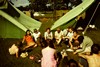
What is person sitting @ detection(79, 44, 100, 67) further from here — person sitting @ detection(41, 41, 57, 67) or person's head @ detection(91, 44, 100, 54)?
person sitting @ detection(41, 41, 57, 67)

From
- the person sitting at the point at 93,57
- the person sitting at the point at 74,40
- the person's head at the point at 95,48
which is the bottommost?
the person sitting at the point at 74,40

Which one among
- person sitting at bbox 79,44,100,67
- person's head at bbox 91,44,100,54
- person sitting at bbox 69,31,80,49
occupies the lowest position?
person sitting at bbox 69,31,80,49

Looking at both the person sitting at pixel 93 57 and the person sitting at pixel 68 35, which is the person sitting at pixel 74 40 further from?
the person sitting at pixel 93 57

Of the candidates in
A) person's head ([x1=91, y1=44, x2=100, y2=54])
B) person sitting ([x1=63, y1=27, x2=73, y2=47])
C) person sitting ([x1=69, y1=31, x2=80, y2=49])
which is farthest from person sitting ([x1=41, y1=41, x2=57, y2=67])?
person sitting ([x1=63, y1=27, x2=73, y2=47])

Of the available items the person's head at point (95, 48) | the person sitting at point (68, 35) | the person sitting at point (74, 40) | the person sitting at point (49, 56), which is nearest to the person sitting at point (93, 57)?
the person's head at point (95, 48)

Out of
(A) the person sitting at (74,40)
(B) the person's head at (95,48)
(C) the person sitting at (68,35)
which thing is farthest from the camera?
(C) the person sitting at (68,35)

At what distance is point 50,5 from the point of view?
123ft

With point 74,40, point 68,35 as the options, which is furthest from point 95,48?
point 68,35

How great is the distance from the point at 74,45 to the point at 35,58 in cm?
192

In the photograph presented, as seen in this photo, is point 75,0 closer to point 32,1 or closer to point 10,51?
point 32,1

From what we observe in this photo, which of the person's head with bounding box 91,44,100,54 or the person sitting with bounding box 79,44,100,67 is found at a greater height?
the person's head with bounding box 91,44,100,54

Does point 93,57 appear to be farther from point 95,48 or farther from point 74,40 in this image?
point 74,40

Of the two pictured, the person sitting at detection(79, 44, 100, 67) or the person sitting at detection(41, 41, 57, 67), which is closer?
the person sitting at detection(79, 44, 100, 67)

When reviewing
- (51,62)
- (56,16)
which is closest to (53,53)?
(51,62)
